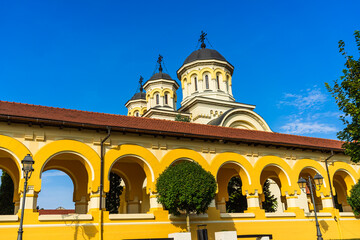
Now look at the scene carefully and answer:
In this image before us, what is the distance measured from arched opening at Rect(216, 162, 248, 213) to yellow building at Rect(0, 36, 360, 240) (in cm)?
6

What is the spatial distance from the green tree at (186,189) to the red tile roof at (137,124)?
8.25 feet

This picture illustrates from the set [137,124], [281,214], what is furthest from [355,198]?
[137,124]

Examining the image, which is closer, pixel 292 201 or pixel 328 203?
pixel 292 201

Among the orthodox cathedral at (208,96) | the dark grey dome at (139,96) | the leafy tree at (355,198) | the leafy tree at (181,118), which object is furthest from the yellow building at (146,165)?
the dark grey dome at (139,96)

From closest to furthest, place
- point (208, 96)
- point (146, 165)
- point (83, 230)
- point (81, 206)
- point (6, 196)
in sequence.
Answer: point (83, 230), point (146, 165), point (81, 206), point (6, 196), point (208, 96)

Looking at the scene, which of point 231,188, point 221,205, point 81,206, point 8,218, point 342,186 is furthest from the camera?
point 231,188

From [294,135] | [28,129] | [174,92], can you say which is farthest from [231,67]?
[28,129]

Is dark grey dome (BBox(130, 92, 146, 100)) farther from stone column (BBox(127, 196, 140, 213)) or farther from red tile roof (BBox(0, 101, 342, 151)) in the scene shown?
stone column (BBox(127, 196, 140, 213))

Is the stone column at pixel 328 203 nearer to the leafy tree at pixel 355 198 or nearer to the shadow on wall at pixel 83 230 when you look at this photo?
the leafy tree at pixel 355 198

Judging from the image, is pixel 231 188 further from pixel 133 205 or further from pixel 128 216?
pixel 128 216

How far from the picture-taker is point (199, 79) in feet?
118

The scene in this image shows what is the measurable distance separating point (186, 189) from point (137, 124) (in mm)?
4728

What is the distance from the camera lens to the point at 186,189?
44.6 ft

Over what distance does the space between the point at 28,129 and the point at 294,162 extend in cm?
1433
